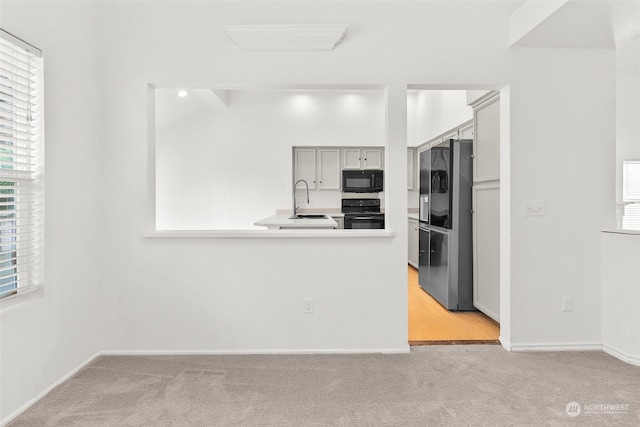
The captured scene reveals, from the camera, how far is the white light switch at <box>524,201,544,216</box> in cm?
284

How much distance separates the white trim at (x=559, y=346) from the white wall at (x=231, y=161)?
180 inches

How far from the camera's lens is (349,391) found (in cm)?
223

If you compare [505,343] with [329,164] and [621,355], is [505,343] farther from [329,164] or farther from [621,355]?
[329,164]

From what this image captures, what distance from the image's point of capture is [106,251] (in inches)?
110

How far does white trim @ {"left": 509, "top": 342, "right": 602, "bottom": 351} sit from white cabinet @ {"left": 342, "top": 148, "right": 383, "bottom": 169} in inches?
174

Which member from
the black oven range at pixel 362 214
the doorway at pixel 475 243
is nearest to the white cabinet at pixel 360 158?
the black oven range at pixel 362 214

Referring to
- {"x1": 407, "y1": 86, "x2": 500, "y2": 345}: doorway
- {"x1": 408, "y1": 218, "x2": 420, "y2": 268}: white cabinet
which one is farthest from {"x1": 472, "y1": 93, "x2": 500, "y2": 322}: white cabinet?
{"x1": 408, "y1": 218, "x2": 420, "y2": 268}: white cabinet

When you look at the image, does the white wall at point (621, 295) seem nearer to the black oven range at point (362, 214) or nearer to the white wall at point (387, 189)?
the white wall at point (387, 189)

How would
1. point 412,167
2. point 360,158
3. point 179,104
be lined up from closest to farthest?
point 179,104, point 360,158, point 412,167

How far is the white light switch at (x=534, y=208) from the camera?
2.84 m

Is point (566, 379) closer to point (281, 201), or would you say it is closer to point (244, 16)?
point (244, 16)

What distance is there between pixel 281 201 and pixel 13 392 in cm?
495

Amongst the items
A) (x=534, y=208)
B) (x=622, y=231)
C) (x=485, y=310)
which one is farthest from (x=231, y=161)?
(x=622, y=231)

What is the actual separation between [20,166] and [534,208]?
333 centimetres
